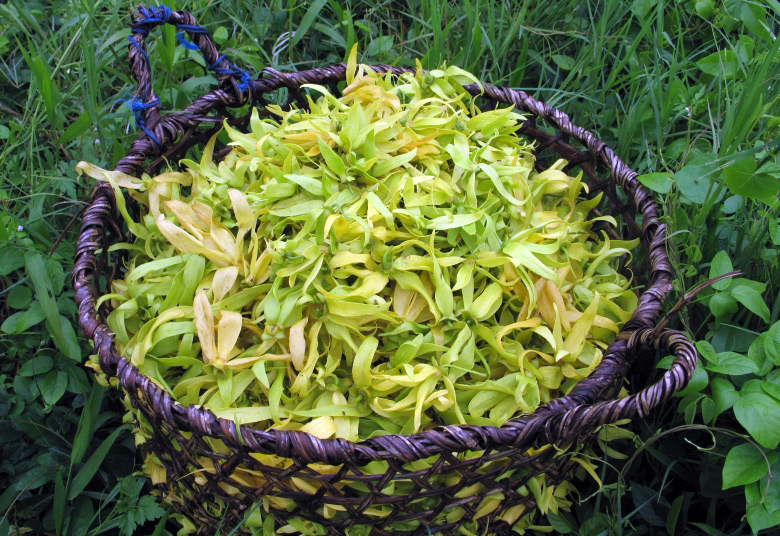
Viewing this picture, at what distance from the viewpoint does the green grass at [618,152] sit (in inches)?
36.6

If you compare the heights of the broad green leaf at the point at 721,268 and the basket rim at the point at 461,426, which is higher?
the broad green leaf at the point at 721,268

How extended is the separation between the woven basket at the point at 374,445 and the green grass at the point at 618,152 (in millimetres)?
97

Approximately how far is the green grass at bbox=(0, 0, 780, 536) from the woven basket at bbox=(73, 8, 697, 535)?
97mm

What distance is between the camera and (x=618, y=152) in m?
1.30

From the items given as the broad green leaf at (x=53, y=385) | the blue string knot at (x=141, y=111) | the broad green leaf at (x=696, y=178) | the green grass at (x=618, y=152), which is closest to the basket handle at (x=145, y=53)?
the blue string knot at (x=141, y=111)

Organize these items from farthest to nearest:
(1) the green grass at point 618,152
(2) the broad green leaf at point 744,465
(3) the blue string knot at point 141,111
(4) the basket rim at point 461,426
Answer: (3) the blue string knot at point 141,111 < (1) the green grass at point 618,152 < (2) the broad green leaf at point 744,465 < (4) the basket rim at point 461,426

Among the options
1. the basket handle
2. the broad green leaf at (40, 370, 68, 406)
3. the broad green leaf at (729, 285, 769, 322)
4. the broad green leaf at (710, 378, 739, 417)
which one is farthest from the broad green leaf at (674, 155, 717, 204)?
the broad green leaf at (40, 370, 68, 406)

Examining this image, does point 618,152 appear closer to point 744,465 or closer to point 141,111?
point 744,465

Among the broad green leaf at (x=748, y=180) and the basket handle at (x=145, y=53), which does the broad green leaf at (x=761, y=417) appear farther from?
the basket handle at (x=145, y=53)

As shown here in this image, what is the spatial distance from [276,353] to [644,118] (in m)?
0.86

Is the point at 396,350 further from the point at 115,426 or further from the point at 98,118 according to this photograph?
the point at 98,118

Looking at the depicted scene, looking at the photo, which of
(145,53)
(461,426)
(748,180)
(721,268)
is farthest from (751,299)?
(145,53)

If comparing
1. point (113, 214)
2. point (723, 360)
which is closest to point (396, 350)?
point (723, 360)

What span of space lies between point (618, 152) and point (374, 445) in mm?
863
